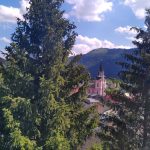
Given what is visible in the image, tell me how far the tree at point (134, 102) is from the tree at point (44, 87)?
5.78 feet

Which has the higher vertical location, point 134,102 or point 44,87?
point 44,87

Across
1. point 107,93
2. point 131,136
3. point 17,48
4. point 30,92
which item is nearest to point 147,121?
point 131,136

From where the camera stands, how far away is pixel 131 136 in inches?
949

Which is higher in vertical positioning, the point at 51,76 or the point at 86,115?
the point at 51,76

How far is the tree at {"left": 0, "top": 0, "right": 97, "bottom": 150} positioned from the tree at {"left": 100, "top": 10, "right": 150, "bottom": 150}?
5.78 ft

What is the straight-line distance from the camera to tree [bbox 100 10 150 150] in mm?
24016

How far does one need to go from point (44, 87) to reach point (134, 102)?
16.2 ft

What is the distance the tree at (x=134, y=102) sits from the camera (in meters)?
24.0

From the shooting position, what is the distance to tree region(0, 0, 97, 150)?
23734 mm

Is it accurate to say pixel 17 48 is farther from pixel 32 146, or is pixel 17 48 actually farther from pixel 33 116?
pixel 32 146

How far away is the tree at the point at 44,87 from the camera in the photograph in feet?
77.9

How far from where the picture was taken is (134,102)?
2414cm

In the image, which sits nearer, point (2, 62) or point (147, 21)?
point (147, 21)

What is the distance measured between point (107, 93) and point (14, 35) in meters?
6.24
